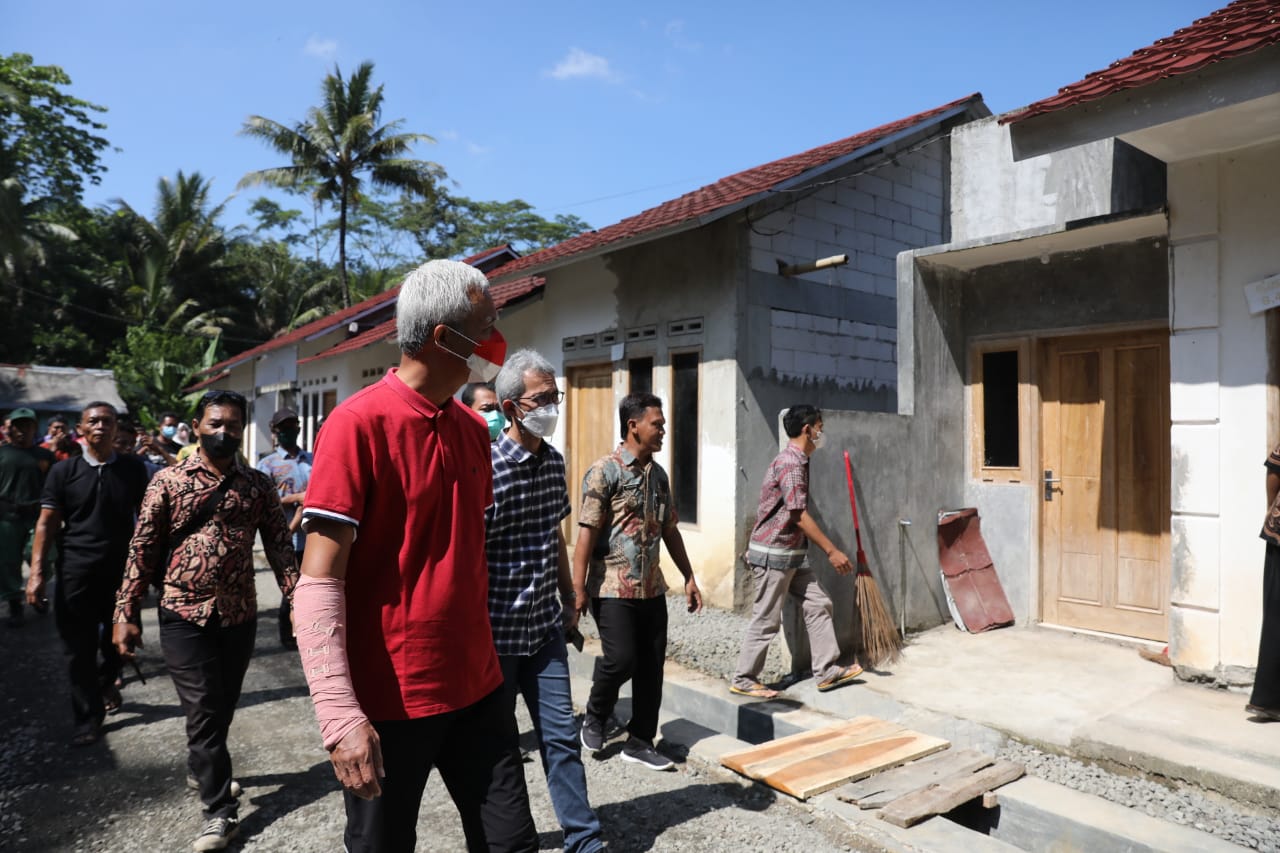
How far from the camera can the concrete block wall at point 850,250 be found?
828cm

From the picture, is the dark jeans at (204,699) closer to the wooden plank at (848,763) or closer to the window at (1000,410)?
the wooden plank at (848,763)

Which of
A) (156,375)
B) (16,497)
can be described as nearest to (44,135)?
(156,375)

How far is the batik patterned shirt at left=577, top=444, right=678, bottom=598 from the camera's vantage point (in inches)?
164

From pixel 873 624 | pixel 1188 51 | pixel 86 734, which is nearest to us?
pixel 1188 51

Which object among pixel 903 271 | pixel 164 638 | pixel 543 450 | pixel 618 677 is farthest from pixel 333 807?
pixel 903 271

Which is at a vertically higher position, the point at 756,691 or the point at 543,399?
the point at 543,399

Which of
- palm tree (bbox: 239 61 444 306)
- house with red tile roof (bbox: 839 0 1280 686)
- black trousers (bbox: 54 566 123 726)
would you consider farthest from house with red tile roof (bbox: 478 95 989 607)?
palm tree (bbox: 239 61 444 306)

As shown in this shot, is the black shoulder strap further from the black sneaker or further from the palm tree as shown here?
the palm tree

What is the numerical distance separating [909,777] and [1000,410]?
3.88 metres

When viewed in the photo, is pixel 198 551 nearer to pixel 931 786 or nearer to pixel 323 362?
pixel 931 786

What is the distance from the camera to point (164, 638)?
3.60 m

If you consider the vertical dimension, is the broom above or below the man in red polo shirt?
below

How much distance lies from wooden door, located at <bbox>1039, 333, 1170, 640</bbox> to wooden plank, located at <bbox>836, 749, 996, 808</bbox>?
2708 mm

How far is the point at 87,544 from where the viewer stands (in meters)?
4.89
